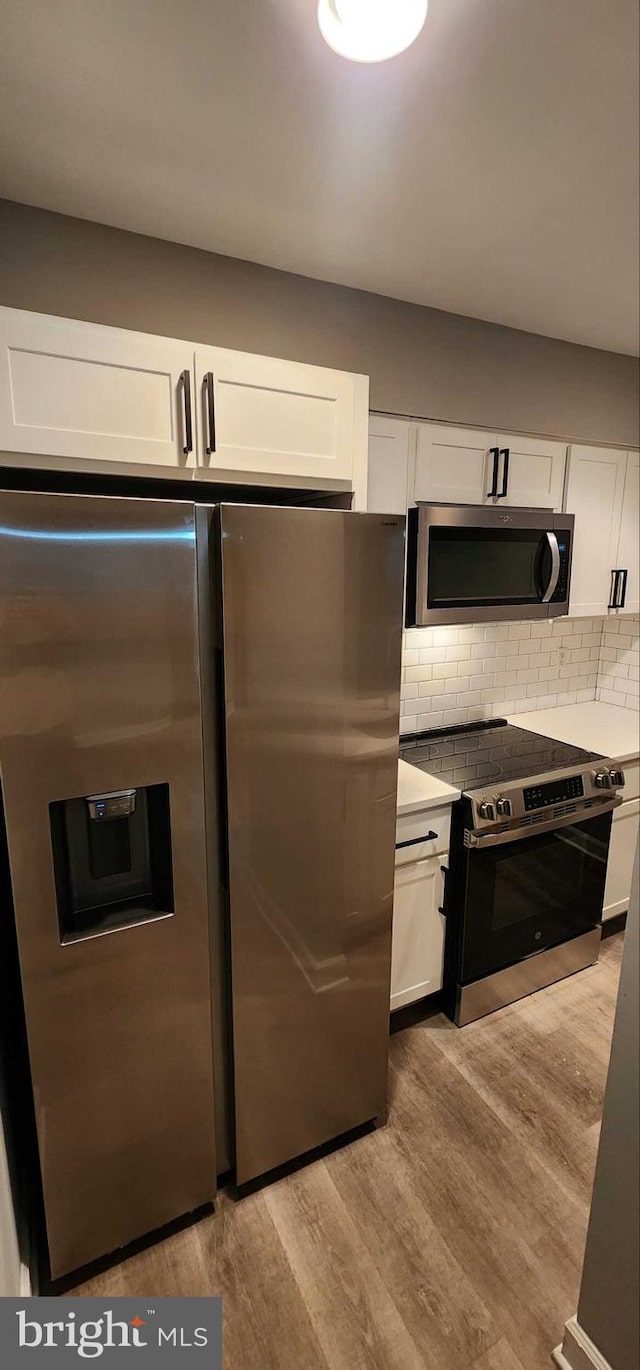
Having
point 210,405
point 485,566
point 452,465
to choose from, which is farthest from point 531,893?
point 210,405

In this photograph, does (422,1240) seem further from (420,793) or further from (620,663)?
(620,663)

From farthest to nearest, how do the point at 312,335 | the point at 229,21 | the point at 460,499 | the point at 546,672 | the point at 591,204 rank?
the point at 546,672 < the point at 460,499 < the point at 312,335 < the point at 591,204 < the point at 229,21

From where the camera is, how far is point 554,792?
87.2 inches

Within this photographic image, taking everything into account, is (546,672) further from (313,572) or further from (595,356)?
(313,572)

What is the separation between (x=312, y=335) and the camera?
1943 mm

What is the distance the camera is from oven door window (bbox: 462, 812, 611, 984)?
2.17m

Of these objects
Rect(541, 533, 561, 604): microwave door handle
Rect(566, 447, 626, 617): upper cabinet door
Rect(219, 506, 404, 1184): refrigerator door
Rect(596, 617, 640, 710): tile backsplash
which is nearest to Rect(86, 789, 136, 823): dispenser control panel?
Rect(219, 506, 404, 1184): refrigerator door

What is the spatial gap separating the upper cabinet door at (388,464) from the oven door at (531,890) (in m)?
1.16

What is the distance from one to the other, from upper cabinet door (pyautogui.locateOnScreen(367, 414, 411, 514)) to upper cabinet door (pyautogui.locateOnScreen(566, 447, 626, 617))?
0.86 metres

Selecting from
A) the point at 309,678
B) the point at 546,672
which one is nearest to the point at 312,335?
the point at 309,678

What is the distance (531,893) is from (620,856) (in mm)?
635

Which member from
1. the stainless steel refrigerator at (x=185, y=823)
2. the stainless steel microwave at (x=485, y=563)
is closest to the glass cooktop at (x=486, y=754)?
the stainless steel microwave at (x=485, y=563)

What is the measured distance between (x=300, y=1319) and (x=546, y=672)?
2537 millimetres

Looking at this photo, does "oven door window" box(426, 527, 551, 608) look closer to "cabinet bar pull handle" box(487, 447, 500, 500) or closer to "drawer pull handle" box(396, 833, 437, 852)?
"cabinet bar pull handle" box(487, 447, 500, 500)
